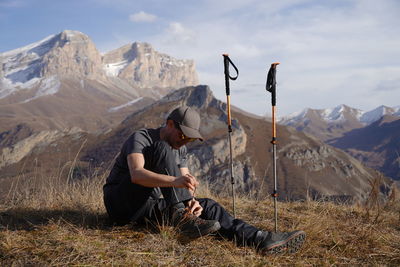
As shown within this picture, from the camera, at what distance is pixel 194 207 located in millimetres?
4062

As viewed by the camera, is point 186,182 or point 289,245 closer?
point 186,182

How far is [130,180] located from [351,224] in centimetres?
348

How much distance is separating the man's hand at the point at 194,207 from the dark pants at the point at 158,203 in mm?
81

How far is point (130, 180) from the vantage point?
4152 millimetres

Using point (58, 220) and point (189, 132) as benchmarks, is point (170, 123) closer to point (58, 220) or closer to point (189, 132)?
point (189, 132)

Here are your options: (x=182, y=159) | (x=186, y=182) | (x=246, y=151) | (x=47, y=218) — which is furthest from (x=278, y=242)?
(x=246, y=151)

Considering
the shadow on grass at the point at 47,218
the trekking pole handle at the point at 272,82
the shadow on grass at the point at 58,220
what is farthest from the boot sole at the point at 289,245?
the shadow on grass at the point at 47,218

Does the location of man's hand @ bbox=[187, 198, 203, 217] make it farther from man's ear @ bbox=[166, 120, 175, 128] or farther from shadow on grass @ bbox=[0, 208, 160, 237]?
man's ear @ bbox=[166, 120, 175, 128]

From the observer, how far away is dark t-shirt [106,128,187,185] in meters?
4.01

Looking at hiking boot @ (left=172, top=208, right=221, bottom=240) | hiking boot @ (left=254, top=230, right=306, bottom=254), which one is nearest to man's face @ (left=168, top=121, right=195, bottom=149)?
hiking boot @ (left=172, top=208, right=221, bottom=240)

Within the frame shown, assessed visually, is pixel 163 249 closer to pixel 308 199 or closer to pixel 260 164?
pixel 308 199

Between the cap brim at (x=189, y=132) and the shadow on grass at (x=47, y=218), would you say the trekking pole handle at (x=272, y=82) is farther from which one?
the shadow on grass at (x=47, y=218)

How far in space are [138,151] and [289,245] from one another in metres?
2.00

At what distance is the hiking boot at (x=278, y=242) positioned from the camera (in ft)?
12.6
